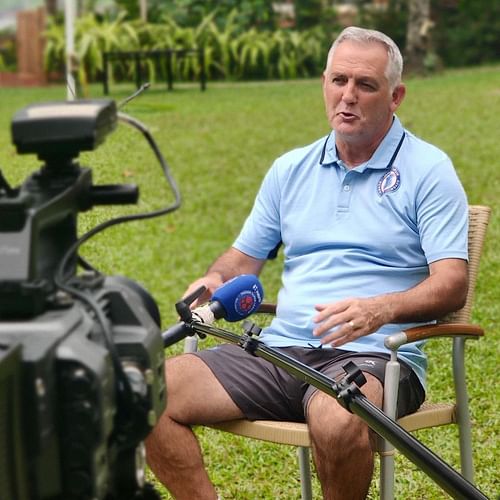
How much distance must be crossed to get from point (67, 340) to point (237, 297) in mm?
1058

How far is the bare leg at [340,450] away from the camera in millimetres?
2740

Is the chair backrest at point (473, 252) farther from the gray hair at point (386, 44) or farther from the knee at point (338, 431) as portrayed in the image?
the knee at point (338, 431)

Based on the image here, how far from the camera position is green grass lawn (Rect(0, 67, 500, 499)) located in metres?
4.03

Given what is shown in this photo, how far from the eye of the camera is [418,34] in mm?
20625

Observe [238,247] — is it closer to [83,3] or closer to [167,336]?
[167,336]

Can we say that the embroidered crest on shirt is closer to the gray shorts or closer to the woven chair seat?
the gray shorts

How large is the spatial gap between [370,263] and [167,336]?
118 centimetres

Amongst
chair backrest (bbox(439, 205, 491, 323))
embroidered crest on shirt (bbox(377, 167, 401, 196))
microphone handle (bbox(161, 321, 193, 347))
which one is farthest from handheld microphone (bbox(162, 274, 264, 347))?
chair backrest (bbox(439, 205, 491, 323))

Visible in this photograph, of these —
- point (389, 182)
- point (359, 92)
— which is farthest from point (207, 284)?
point (359, 92)

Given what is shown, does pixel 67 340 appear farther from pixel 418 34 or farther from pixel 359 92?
pixel 418 34

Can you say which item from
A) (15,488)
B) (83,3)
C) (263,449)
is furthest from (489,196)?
(83,3)

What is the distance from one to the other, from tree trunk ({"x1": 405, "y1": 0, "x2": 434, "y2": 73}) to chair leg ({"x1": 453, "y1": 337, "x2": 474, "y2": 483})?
17.9 metres

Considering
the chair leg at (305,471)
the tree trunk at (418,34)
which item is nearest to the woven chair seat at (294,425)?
the chair leg at (305,471)

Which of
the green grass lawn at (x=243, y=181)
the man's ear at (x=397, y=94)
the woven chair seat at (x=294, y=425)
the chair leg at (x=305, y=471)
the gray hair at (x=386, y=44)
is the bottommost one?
the green grass lawn at (x=243, y=181)
